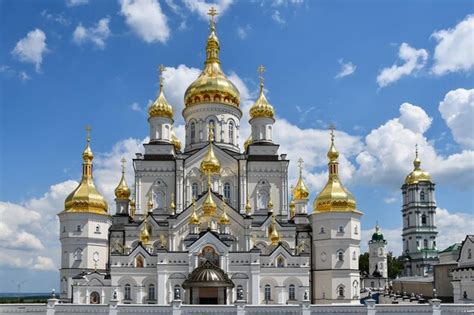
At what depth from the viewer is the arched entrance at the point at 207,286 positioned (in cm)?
3397

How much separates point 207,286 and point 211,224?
550cm

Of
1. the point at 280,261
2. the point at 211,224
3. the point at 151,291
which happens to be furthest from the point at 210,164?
the point at 151,291

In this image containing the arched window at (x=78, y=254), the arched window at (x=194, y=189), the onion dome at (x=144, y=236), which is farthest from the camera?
the arched window at (x=194, y=189)

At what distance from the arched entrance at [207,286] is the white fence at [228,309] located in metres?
7.26

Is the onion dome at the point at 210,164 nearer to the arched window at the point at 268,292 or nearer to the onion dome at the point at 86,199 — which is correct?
the onion dome at the point at 86,199

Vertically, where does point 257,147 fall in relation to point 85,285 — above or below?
above

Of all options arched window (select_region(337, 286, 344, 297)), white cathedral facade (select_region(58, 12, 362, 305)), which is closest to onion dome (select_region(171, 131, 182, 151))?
white cathedral facade (select_region(58, 12, 362, 305))

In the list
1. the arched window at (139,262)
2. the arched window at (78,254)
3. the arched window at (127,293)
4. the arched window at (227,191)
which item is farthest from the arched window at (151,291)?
the arched window at (227,191)

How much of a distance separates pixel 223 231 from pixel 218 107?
12.9m

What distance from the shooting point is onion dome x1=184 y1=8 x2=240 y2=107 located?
48.2m

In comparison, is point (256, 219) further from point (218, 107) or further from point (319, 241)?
point (218, 107)

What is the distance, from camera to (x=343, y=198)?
1635 inches

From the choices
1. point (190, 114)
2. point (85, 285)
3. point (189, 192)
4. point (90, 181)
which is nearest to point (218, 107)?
point (190, 114)

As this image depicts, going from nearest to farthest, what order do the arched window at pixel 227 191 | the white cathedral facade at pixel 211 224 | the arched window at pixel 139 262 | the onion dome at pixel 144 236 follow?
the white cathedral facade at pixel 211 224, the arched window at pixel 139 262, the onion dome at pixel 144 236, the arched window at pixel 227 191
